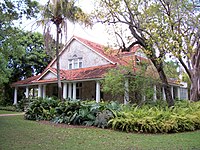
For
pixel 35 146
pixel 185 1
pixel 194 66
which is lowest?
pixel 35 146

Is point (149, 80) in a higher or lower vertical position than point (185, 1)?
lower

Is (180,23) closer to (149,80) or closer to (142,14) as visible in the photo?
(142,14)

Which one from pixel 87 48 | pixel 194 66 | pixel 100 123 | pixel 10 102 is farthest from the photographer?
pixel 10 102

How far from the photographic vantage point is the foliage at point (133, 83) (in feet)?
52.3

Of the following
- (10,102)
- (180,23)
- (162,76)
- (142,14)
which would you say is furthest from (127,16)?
(10,102)

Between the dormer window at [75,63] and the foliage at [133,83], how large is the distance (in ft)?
29.3

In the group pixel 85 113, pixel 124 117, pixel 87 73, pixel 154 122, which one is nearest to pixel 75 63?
pixel 87 73

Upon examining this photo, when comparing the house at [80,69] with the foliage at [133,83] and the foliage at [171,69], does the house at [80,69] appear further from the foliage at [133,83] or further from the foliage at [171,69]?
the foliage at [133,83]

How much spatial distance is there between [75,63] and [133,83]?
1088cm

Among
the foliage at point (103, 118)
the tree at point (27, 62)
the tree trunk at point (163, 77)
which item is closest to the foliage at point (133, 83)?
the tree trunk at point (163, 77)

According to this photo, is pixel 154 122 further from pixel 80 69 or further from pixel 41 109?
pixel 80 69

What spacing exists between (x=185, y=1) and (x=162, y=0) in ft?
4.74

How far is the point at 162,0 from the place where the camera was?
1425 cm

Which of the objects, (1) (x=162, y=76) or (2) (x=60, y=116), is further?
(1) (x=162, y=76)
